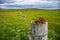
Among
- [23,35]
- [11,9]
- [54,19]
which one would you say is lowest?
[23,35]

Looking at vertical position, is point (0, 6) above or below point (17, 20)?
above

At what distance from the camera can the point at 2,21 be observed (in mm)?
2801

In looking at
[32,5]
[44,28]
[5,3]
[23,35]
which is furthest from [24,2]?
[44,28]

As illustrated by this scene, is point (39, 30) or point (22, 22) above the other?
point (39, 30)

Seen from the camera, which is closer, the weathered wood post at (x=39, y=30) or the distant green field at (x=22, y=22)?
the weathered wood post at (x=39, y=30)

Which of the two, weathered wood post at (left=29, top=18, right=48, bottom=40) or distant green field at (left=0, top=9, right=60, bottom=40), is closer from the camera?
weathered wood post at (left=29, top=18, right=48, bottom=40)

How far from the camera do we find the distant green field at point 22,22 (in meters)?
2.73

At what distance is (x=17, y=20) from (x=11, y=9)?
0.21 meters

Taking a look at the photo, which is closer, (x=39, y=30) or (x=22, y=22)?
(x=39, y=30)

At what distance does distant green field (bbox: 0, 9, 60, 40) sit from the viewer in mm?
2734

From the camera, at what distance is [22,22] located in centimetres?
274

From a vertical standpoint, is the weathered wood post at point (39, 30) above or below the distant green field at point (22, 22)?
above

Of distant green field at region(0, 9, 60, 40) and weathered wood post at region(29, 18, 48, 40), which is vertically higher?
weathered wood post at region(29, 18, 48, 40)

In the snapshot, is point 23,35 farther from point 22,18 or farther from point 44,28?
point 44,28
